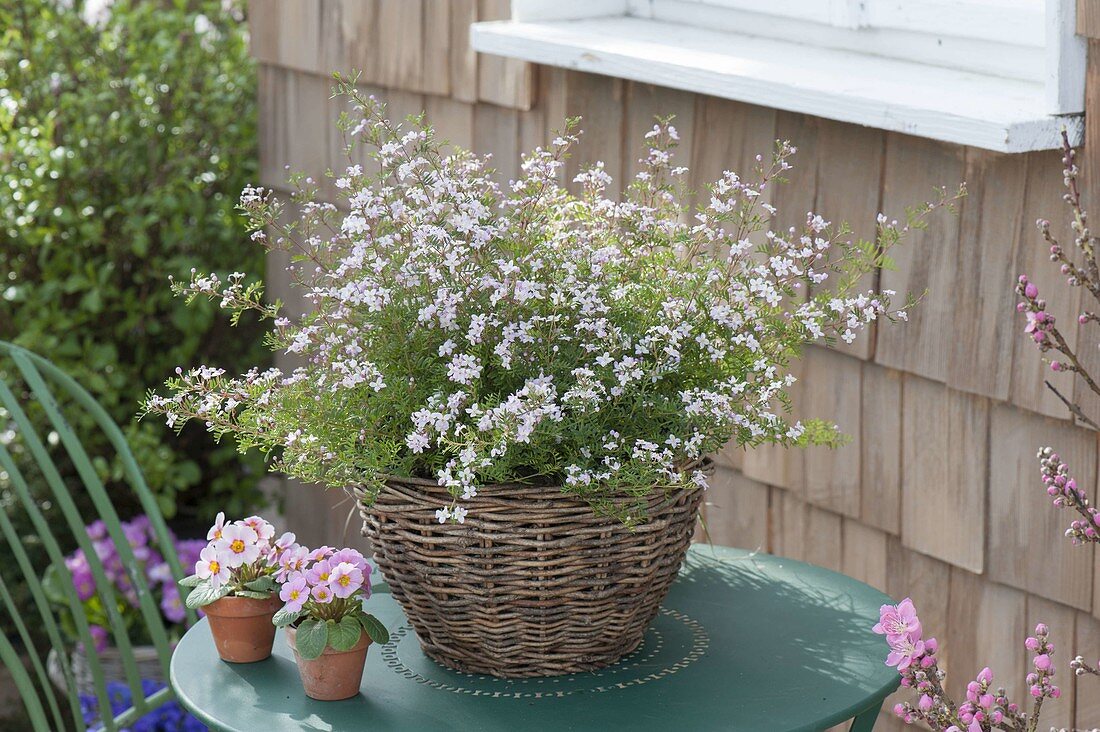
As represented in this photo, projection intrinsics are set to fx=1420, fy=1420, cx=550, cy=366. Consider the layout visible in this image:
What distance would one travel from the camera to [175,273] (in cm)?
307

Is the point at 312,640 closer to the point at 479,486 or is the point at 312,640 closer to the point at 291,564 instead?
the point at 291,564

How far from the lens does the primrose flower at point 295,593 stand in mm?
1285

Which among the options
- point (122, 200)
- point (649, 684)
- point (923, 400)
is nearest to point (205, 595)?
point (649, 684)

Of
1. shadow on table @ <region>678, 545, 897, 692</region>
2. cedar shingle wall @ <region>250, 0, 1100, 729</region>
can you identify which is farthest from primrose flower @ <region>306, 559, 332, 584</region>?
cedar shingle wall @ <region>250, 0, 1100, 729</region>

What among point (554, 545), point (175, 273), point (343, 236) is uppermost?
point (343, 236)

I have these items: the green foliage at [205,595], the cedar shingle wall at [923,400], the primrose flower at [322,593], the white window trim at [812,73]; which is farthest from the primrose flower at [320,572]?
the white window trim at [812,73]

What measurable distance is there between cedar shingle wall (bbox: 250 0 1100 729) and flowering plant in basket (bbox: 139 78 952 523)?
15.0 inches

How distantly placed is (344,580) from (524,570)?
0.17 meters

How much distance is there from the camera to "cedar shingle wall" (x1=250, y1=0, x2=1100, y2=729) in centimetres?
163

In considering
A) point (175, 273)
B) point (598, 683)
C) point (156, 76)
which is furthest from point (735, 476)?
point (156, 76)

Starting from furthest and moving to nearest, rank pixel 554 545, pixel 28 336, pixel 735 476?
pixel 28 336 → pixel 735 476 → pixel 554 545

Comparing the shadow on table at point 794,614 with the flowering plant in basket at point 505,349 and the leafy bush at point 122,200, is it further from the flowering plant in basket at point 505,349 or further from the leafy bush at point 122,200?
the leafy bush at point 122,200

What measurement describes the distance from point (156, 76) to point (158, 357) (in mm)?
612

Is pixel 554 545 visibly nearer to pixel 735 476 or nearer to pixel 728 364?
pixel 728 364
